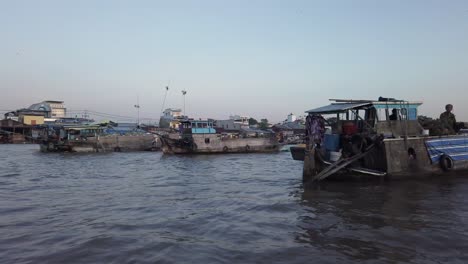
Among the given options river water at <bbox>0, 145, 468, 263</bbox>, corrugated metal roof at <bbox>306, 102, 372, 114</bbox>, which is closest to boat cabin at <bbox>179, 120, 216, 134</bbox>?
corrugated metal roof at <bbox>306, 102, 372, 114</bbox>

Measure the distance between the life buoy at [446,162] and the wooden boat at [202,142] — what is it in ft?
73.3

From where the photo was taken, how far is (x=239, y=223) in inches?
338

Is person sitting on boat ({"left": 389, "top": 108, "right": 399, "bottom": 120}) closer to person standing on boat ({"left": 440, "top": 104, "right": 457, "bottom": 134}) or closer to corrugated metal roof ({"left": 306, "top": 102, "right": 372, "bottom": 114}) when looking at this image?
corrugated metal roof ({"left": 306, "top": 102, "right": 372, "bottom": 114})

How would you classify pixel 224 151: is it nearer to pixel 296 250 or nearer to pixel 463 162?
pixel 463 162

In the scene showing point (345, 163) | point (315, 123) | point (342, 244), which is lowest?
point (342, 244)

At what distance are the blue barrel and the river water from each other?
1.58 m

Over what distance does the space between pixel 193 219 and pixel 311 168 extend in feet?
21.9

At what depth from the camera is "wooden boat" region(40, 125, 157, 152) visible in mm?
39125

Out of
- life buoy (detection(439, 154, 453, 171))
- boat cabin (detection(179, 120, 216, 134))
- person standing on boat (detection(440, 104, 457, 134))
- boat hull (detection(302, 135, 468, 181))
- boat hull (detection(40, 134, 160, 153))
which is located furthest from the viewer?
boat hull (detection(40, 134, 160, 153))

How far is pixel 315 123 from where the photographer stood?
14.9 metres

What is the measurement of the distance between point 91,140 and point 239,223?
116ft

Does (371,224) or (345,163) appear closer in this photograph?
(371,224)

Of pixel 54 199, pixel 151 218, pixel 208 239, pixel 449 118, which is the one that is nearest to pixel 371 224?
pixel 208 239

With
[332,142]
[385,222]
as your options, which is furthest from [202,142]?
[385,222]
